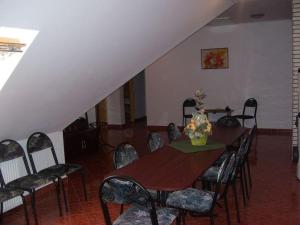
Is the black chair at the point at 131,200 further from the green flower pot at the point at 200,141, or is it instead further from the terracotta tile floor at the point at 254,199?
the green flower pot at the point at 200,141

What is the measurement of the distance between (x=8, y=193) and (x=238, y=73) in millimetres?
5985

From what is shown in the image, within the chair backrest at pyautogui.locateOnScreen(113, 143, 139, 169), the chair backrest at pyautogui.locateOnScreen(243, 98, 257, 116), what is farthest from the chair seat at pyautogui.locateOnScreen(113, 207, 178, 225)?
the chair backrest at pyautogui.locateOnScreen(243, 98, 257, 116)

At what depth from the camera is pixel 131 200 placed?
2.40 metres

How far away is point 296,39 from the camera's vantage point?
17.1 feet

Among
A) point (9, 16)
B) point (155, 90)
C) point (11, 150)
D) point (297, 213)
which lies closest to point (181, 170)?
point (297, 213)

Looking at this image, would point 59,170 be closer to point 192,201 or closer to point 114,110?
point 192,201

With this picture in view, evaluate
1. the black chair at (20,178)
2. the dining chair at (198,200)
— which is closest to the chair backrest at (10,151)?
the black chair at (20,178)

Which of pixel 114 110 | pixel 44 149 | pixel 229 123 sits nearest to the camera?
pixel 44 149

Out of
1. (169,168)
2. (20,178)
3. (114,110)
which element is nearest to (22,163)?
(20,178)

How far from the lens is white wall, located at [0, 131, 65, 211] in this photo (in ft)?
12.5

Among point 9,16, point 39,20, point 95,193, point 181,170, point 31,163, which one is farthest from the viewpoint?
point 95,193

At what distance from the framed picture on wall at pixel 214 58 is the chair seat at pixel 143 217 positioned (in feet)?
19.3

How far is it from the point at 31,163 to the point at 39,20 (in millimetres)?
2233

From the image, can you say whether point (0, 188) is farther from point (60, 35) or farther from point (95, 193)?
point (60, 35)
